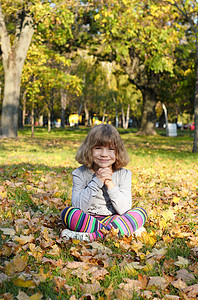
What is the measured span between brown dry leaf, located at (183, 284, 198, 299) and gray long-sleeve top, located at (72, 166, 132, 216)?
1.22m

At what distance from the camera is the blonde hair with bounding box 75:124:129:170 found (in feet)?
10.6

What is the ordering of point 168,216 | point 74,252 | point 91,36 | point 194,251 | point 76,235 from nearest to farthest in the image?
point 74,252 < point 194,251 < point 76,235 < point 168,216 < point 91,36

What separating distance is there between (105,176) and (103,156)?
23 cm

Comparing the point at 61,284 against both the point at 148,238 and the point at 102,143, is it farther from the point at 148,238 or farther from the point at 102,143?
the point at 102,143

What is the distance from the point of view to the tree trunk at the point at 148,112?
25.1 meters

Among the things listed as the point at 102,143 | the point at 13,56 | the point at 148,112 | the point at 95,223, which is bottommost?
the point at 95,223

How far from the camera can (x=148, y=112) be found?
2525 cm

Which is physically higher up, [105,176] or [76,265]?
[105,176]

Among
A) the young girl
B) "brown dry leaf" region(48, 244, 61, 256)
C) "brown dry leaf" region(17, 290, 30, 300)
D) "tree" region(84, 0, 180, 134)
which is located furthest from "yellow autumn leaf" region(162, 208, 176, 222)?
"tree" region(84, 0, 180, 134)

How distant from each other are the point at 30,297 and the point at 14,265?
18.2 inches

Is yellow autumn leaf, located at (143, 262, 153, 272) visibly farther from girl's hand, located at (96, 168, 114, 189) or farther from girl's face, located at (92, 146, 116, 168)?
girl's face, located at (92, 146, 116, 168)

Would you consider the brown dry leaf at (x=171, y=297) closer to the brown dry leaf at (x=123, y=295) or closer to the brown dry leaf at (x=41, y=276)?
the brown dry leaf at (x=123, y=295)

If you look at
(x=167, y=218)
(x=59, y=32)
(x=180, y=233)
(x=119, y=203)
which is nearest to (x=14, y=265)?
(x=119, y=203)

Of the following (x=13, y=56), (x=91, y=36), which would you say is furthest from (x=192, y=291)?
(x=91, y=36)
